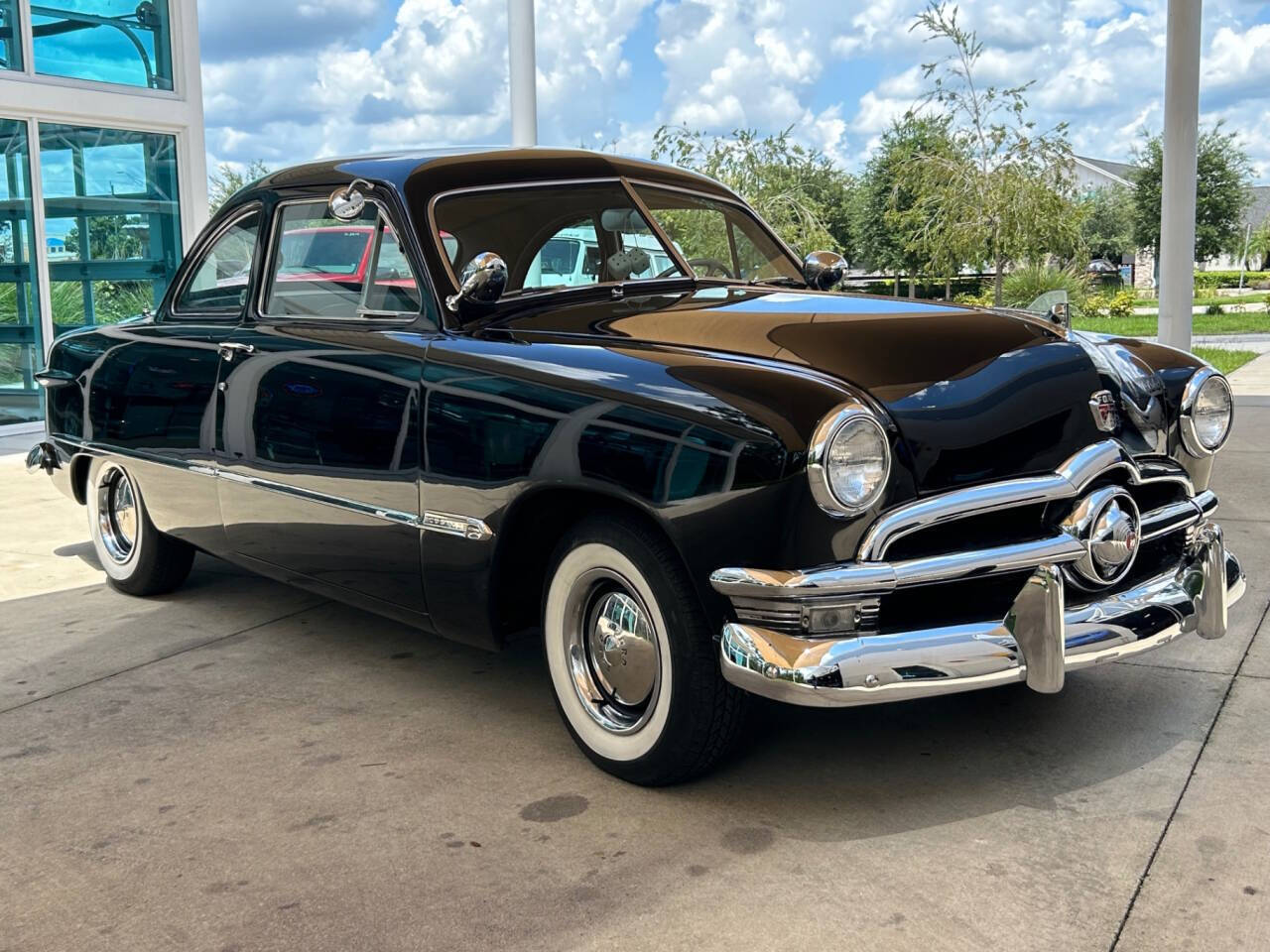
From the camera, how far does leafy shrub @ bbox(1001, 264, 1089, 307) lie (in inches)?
880

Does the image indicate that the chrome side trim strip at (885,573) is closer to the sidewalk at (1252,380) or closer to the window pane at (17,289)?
the sidewalk at (1252,380)

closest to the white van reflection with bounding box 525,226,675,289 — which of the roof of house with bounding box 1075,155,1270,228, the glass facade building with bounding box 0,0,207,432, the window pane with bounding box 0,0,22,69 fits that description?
the glass facade building with bounding box 0,0,207,432

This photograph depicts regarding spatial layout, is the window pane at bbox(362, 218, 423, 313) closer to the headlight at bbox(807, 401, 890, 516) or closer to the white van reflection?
the white van reflection

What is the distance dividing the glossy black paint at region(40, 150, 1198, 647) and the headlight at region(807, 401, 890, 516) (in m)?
0.03

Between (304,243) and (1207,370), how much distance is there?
2878 millimetres

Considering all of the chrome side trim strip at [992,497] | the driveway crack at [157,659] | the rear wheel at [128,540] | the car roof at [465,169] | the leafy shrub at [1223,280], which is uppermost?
the leafy shrub at [1223,280]

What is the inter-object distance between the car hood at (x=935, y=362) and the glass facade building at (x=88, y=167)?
7.83 meters

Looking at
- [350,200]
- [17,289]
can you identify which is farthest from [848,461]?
[17,289]

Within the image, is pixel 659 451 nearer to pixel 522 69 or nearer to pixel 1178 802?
pixel 1178 802

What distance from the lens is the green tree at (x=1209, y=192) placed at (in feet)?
124

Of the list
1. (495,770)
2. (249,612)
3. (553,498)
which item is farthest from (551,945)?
(249,612)

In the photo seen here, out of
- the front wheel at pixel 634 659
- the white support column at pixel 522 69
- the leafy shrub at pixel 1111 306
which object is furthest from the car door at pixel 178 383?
the leafy shrub at pixel 1111 306

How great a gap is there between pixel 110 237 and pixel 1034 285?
1594cm

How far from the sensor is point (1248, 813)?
3.01 m
